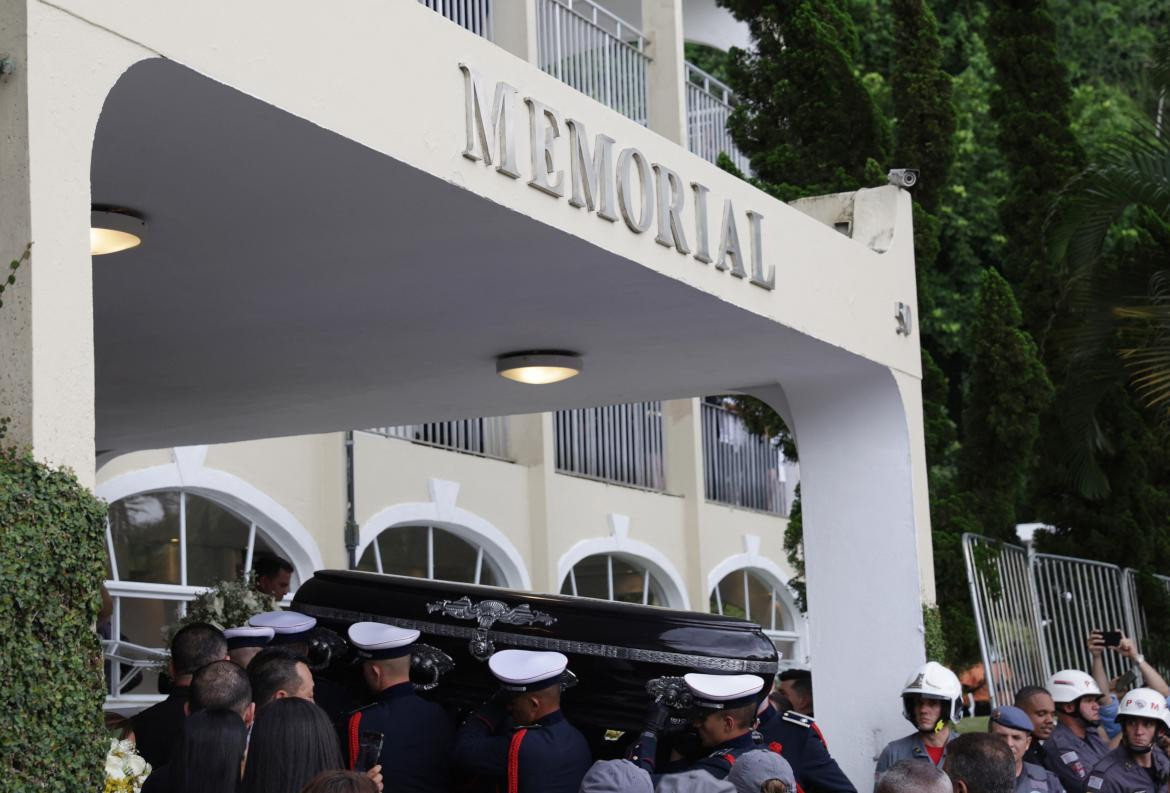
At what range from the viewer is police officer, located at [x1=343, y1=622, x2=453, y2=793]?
6.28m

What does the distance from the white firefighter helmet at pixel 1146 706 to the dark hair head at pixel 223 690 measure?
541 cm

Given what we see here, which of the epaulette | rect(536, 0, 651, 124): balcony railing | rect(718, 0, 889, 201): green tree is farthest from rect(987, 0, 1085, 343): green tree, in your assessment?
the epaulette

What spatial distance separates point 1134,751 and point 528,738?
14.1ft

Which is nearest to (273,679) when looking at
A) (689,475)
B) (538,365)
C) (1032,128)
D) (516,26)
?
(538,365)

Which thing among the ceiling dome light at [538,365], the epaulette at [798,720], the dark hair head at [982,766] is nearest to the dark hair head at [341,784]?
the dark hair head at [982,766]

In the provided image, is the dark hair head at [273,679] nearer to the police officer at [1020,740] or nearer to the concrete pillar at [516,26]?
the police officer at [1020,740]

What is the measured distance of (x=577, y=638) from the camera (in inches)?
267

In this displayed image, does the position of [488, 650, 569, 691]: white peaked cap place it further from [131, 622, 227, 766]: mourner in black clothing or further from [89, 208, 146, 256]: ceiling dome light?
[89, 208, 146, 256]: ceiling dome light

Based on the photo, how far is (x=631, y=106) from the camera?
744 inches

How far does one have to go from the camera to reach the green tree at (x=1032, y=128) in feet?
48.0

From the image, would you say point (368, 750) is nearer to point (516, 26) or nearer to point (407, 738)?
point (407, 738)

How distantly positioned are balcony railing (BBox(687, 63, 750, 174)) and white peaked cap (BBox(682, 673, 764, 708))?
14466 mm

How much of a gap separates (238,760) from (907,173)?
20.1 feet

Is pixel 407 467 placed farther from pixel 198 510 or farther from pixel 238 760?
pixel 238 760
